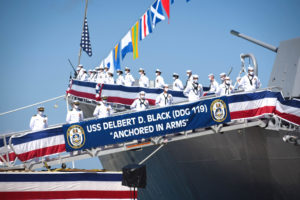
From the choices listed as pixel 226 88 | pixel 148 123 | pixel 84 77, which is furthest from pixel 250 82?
pixel 84 77

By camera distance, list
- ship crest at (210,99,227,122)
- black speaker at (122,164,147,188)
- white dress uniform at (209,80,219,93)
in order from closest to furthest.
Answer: black speaker at (122,164,147,188)
ship crest at (210,99,227,122)
white dress uniform at (209,80,219,93)

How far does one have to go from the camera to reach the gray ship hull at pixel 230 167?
48.3 feet

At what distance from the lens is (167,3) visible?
18.0 m

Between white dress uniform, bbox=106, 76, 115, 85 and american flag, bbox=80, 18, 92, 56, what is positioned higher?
american flag, bbox=80, 18, 92, 56

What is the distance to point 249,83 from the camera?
15.7 metres

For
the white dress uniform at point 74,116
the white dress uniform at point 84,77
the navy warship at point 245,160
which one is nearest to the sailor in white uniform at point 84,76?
the white dress uniform at point 84,77

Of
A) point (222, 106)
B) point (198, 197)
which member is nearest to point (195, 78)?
point (222, 106)

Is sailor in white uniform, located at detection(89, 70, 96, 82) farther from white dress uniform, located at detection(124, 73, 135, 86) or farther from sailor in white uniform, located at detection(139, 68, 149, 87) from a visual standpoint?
sailor in white uniform, located at detection(139, 68, 149, 87)

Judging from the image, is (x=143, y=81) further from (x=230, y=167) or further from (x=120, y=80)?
(x=230, y=167)

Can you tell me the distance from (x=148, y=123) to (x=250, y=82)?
419 centimetres

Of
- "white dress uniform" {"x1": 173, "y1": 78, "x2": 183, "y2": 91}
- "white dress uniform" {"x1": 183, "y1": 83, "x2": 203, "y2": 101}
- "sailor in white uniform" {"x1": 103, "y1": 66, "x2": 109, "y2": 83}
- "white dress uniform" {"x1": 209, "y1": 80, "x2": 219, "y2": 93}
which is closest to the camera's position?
"white dress uniform" {"x1": 183, "y1": 83, "x2": 203, "y2": 101}

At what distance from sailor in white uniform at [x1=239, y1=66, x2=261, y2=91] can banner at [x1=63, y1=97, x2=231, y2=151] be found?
2.17m

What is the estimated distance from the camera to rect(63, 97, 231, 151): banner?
43.9ft

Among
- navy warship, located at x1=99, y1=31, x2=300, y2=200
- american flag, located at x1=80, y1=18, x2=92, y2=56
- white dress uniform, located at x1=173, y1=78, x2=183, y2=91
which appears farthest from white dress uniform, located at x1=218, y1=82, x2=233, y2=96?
american flag, located at x1=80, y1=18, x2=92, y2=56
